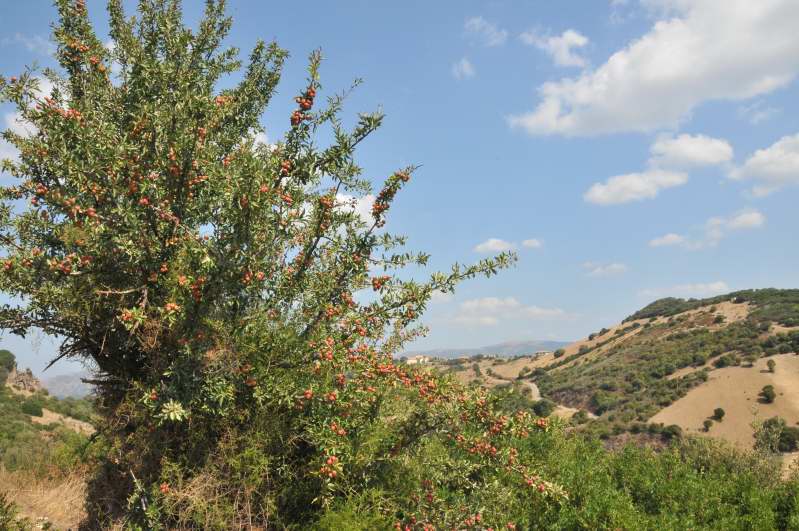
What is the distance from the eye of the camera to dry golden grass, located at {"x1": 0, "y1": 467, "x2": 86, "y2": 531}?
8547 mm

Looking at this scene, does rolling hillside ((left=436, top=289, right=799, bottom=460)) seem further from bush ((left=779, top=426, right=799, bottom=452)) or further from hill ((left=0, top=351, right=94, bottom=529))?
hill ((left=0, top=351, right=94, bottom=529))

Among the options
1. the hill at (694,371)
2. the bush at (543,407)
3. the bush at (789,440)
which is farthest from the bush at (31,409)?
the bush at (789,440)

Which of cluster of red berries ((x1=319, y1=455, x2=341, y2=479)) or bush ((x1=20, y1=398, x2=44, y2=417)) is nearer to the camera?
cluster of red berries ((x1=319, y1=455, x2=341, y2=479))

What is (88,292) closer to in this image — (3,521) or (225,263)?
(225,263)

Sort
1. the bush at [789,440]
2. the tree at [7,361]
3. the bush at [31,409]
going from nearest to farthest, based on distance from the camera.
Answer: the bush at [31,409]
the bush at [789,440]
the tree at [7,361]

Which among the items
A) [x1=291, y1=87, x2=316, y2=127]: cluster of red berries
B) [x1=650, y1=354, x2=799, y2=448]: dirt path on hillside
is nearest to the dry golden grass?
[x1=291, y1=87, x2=316, y2=127]: cluster of red berries

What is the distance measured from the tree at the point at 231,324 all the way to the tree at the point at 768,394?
203ft

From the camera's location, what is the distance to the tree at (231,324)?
5.02 m

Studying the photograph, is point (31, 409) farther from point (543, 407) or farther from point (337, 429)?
point (543, 407)

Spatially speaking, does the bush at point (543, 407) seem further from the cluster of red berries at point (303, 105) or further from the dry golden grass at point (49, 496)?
the cluster of red berries at point (303, 105)

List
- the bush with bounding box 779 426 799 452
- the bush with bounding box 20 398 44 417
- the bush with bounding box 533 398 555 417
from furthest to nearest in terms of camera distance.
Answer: the bush with bounding box 533 398 555 417 → the bush with bounding box 779 426 799 452 → the bush with bounding box 20 398 44 417

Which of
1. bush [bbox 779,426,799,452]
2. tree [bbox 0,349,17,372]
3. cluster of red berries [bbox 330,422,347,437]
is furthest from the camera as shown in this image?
tree [bbox 0,349,17,372]

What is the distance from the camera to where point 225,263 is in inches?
190

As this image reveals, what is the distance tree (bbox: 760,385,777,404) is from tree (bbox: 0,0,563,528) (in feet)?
203
